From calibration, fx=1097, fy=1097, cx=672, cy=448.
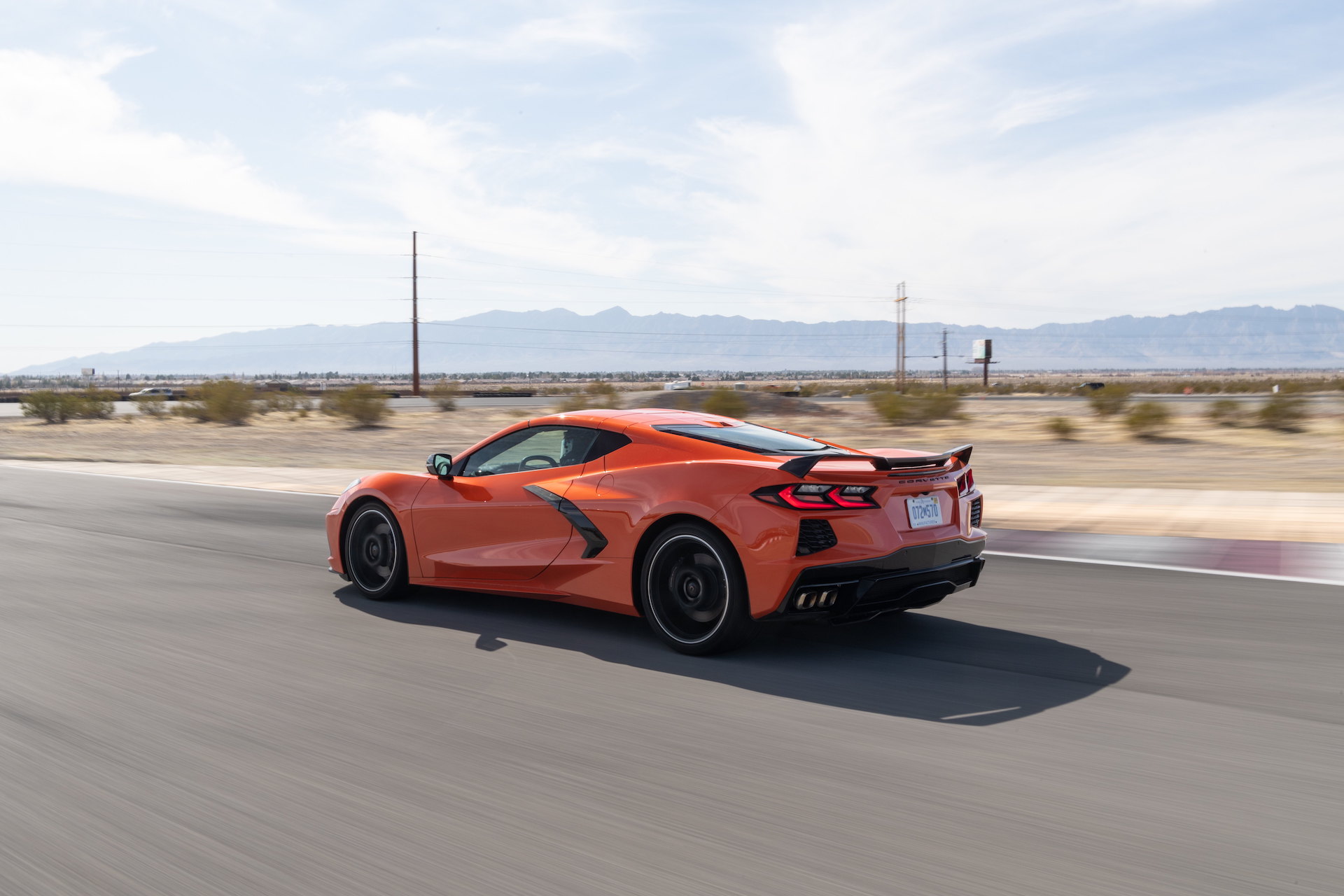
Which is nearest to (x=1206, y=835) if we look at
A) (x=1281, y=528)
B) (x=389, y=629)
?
(x=389, y=629)

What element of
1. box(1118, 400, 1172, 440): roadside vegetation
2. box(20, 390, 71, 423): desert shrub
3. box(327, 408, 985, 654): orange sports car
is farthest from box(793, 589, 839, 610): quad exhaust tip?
box(20, 390, 71, 423): desert shrub

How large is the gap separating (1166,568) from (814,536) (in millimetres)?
4377

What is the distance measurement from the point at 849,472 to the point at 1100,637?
1.97 meters

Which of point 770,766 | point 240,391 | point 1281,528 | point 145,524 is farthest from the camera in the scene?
point 240,391

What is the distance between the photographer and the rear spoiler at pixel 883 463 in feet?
17.4

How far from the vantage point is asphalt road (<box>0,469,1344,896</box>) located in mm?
3281

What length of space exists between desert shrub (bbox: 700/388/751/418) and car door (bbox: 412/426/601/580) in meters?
26.5

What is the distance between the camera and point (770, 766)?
411 centimetres

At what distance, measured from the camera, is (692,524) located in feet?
18.2

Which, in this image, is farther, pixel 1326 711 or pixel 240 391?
pixel 240 391

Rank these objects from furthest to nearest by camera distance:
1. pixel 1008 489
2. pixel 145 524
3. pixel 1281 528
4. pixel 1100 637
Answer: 1. pixel 1008 489
2. pixel 145 524
3. pixel 1281 528
4. pixel 1100 637

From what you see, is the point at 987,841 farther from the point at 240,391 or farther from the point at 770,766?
the point at 240,391

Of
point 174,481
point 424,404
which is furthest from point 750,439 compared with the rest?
point 424,404

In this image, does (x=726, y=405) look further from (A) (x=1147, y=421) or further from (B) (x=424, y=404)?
(B) (x=424, y=404)
